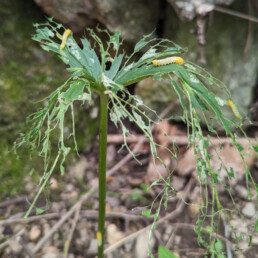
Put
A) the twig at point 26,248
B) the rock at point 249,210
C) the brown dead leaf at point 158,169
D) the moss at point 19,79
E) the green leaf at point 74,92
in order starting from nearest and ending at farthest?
the green leaf at point 74,92 → the twig at point 26,248 → the rock at point 249,210 → the moss at point 19,79 → the brown dead leaf at point 158,169

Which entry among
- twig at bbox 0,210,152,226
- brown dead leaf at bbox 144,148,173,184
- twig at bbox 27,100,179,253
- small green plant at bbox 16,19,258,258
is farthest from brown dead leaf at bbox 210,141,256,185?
small green plant at bbox 16,19,258,258

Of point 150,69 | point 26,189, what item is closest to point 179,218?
point 26,189

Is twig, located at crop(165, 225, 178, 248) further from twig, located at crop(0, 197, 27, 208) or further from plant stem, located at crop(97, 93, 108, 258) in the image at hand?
twig, located at crop(0, 197, 27, 208)

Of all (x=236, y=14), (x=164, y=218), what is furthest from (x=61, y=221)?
(x=236, y=14)

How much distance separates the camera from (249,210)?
159cm

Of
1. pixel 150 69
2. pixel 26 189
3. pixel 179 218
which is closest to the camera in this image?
pixel 150 69

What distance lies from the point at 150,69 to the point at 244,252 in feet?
3.06

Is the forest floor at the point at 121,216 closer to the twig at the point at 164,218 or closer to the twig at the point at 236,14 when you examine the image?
the twig at the point at 164,218

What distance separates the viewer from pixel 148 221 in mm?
1545

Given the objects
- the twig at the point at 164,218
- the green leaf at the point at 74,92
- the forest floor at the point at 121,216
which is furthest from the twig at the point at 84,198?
the green leaf at the point at 74,92

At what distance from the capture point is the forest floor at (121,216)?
1.40 m

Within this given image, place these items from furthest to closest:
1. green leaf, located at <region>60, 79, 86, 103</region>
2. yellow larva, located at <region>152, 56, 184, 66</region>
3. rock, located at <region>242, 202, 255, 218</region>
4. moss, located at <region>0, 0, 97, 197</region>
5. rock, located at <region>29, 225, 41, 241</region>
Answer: moss, located at <region>0, 0, 97, 197</region>, rock, located at <region>242, 202, 255, 218</region>, rock, located at <region>29, 225, 41, 241</region>, yellow larva, located at <region>152, 56, 184, 66</region>, green leaf, located at <region>60, 79, 86, 103</region>

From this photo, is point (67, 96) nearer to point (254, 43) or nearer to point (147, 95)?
point (147, 95)

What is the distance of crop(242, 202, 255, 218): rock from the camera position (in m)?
1.57
